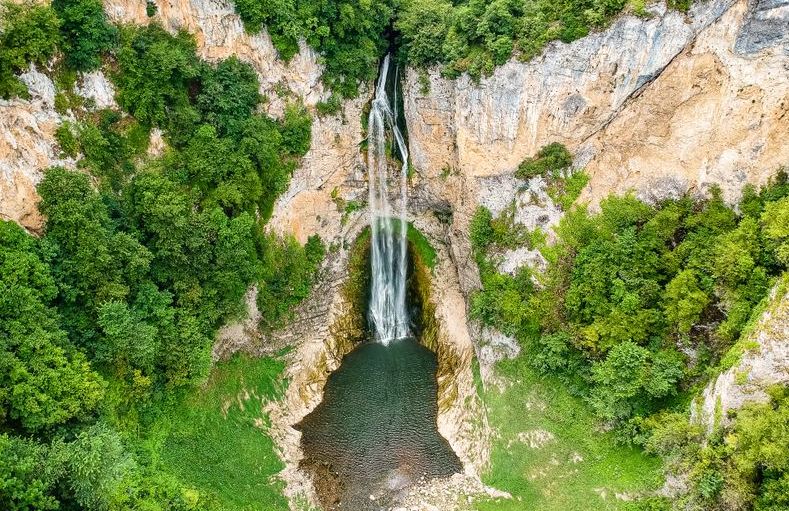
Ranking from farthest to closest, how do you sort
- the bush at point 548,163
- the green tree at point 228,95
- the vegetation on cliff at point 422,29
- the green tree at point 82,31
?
the bush at point 548,163, the green tree at point 228,95, the vegetation on cliff at point 422,29, the green tree at point 82,31

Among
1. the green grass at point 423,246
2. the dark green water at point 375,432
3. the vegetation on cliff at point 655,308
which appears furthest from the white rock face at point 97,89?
the vegetation on cliff at point 655,308

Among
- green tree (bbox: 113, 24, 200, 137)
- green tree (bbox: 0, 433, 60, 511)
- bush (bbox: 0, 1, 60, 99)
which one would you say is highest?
green tree (bbox: 113, 24, 200, 137)

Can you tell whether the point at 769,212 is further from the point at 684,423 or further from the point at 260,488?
the point at 260,488

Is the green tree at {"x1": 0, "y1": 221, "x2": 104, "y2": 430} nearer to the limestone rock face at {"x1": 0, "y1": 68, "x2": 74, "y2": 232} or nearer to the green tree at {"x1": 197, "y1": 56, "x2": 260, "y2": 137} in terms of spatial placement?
the limestone rock face at {"x1": 0, "y1": 68, "x2": 74, "y2": 232}

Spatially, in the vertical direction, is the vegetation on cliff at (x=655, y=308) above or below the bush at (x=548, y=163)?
below

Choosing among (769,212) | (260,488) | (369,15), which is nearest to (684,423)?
(769,212)

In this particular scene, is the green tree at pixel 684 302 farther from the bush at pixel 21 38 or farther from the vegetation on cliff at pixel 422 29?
the bush at pixel 21 38

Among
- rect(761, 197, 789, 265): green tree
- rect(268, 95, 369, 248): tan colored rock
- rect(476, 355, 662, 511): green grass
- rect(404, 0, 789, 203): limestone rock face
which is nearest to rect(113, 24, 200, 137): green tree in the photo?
rect(268, 95, 369, 248): tan colored rock
